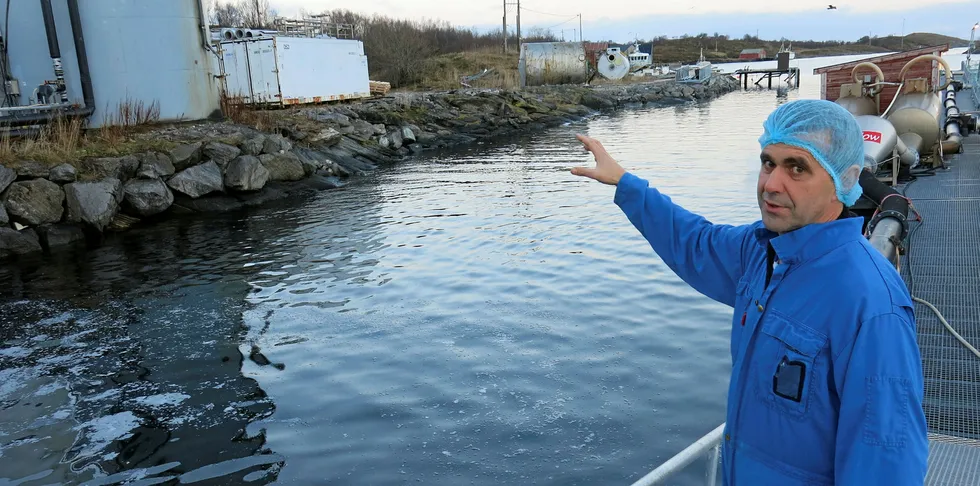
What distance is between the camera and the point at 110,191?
51.5ft

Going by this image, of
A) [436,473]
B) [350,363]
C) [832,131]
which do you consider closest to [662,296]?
[350,363]

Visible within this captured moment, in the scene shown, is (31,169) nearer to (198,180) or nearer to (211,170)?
(198,180)

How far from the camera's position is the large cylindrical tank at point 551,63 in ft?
192

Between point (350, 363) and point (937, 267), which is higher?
point (937, 267)

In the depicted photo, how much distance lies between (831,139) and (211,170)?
1809 centimetres

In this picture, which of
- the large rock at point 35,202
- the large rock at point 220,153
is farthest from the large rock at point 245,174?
the large rock at point 35,202

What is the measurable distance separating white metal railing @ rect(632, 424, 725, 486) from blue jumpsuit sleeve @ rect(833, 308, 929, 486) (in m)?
0.99

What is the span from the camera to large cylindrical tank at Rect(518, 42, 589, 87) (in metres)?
58.5

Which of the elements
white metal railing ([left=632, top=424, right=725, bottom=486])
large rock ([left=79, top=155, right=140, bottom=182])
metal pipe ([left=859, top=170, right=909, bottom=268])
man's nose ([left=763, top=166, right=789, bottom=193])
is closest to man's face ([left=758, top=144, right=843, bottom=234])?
man's nose ([left=763, top=166, right=789, bottom=193])

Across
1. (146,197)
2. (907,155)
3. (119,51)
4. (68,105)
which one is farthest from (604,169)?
(119,51)

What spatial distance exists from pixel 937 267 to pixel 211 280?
996 centimetres

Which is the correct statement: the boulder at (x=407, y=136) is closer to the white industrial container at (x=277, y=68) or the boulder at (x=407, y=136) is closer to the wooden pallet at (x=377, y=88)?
the white industrial container at (x=277, y=68)

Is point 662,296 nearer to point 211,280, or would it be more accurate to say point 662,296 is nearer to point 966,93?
point 211,280

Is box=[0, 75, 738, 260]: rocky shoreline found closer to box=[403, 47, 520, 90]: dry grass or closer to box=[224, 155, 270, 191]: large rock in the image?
box=[224, 155, 270, 191]: large rock
